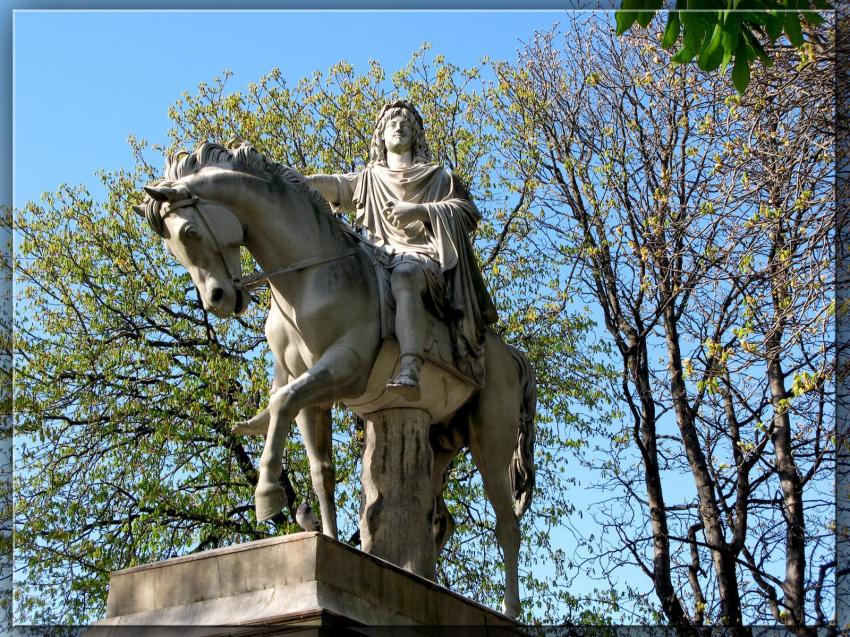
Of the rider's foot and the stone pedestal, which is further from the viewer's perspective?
the rider's foot

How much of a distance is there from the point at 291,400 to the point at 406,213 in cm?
188

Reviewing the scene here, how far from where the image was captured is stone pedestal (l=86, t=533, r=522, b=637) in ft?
21.4

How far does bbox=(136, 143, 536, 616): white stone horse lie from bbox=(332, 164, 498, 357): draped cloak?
0.43 m

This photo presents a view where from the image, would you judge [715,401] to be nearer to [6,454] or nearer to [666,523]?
[666,523]

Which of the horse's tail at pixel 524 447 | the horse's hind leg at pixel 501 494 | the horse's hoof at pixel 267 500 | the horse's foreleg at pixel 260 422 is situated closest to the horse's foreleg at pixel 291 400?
the horse's hoof at pixel 267 500

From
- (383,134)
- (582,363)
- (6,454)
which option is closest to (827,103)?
(383,134)

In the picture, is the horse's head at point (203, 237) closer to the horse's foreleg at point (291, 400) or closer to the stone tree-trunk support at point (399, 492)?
the horse's foreleg at point (291, 400)

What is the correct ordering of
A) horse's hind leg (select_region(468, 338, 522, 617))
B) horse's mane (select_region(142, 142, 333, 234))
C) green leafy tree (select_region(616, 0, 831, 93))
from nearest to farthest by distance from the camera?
green leafy tree (select_region(616, 0, 831, 93)) → horse's mane (select_region(142, 142, 333, 234)) → horse's hind leg (select_region(468, 338, 522, 617))

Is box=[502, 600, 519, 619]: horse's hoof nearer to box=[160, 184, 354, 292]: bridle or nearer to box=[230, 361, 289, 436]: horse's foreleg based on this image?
box=[230, 361, 289, 436]: horse's foreleg

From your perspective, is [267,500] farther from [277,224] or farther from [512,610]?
[512,610]

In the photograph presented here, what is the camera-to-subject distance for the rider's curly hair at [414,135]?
927 cm

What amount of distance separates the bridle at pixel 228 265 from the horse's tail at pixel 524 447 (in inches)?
72.5

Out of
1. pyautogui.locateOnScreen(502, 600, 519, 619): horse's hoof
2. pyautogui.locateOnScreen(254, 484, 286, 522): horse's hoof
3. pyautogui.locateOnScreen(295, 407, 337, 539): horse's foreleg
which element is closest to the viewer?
pyautogui.locateOnScreen(254, 484, 286, 522): horse's hoof

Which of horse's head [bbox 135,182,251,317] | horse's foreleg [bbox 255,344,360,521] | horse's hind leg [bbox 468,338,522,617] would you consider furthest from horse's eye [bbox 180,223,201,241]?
horse's hind leg [bbox 468,338,522,617]
